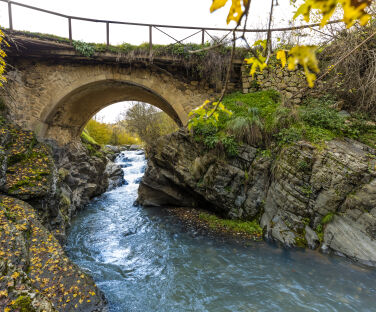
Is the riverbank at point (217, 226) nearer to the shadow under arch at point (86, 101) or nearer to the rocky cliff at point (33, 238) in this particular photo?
the rocky cliff at point (33, 238)

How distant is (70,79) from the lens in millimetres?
7078

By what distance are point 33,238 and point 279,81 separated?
7615mm

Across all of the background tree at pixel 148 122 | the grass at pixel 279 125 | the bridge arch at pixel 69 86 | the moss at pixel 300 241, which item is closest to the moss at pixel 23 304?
the grass at pixel 279 125

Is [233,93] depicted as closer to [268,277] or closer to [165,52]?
[165,52]

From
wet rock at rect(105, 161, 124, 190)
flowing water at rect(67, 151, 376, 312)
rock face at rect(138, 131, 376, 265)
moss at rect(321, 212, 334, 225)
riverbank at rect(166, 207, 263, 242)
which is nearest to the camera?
flowing water at rect(67, 151, 376, 312)

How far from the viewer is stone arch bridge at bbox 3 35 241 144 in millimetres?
6832

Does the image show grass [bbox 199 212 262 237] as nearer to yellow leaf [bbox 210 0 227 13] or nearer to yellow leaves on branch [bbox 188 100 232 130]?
yellow leaves on branch [bbox 188 100 232 130]

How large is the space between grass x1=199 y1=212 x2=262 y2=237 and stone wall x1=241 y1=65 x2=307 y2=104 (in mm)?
→ 4071

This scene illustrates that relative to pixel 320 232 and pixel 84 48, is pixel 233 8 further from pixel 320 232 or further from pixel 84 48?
pixel 84 48

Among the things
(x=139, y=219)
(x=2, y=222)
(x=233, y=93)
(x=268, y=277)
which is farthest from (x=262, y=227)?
(x=2, y=222)

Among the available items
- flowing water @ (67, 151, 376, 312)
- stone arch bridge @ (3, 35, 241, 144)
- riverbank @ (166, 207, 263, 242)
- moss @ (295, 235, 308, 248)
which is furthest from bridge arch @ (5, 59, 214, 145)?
moss @ (295, 235, 308, 248)

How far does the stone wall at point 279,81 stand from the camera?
254 inches

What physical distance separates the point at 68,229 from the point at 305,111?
773 centimetres

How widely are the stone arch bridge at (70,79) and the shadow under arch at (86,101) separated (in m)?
0.05
